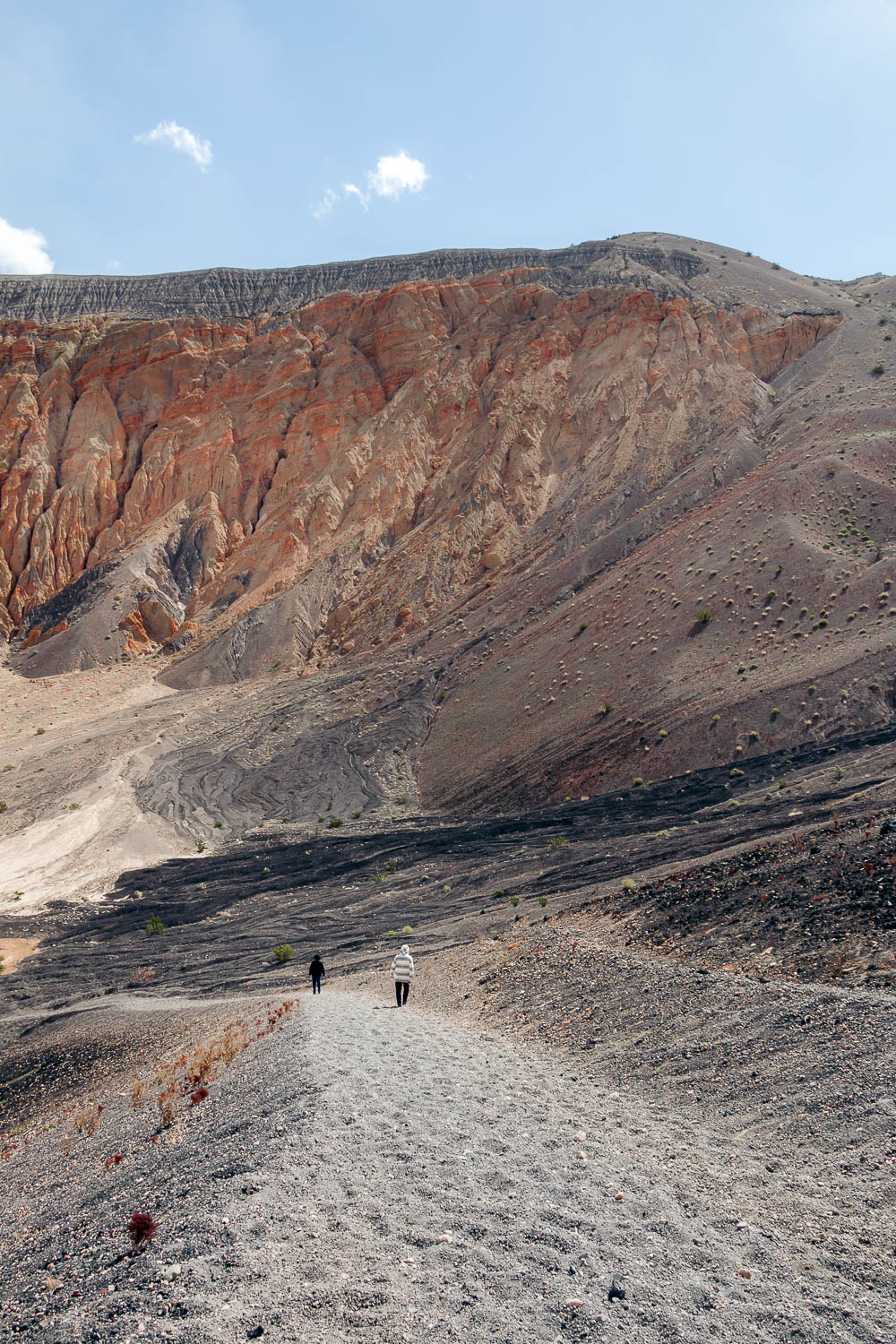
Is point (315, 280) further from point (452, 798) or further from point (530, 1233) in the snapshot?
point (530, 1233)

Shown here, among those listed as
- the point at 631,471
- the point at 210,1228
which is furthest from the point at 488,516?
the point at 210,1228

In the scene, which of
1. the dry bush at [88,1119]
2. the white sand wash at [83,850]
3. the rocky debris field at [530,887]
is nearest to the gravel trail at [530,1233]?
the rocky debris field at [530,887]

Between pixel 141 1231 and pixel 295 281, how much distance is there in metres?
72.9

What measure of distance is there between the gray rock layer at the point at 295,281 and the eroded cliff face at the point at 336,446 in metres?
2.83

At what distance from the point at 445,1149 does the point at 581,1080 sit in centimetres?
250

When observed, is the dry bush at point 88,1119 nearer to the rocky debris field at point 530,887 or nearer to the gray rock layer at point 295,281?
the rocky debris field at point 530,887

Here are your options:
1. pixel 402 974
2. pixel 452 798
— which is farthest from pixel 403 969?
pixel 452 798

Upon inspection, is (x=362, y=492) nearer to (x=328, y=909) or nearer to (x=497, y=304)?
(x=497, y=304)

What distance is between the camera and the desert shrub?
16.4 feet

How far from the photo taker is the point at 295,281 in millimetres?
68062

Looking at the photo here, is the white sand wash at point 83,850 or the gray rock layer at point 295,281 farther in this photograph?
the gray rock layer at point 295,281

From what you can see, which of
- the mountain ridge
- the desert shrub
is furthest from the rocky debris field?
the mountain ridge

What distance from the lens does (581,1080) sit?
8.27 metres

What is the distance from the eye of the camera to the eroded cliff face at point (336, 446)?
47.6 metres
